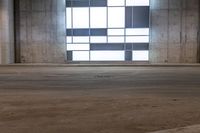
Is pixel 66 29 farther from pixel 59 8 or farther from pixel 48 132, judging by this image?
pixel 48 132

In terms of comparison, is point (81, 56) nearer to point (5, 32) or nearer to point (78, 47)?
point (78, 47)

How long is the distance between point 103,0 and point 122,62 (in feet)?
17.4

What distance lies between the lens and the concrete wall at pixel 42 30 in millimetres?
29469

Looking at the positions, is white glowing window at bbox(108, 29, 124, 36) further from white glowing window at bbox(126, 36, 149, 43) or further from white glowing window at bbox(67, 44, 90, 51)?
white glowing window at bbox(67, 44, 90, 51)

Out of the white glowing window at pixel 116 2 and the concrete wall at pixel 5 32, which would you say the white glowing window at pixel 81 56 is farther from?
the concrete wall at pixel 5 32

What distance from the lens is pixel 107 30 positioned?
2923 centimetres

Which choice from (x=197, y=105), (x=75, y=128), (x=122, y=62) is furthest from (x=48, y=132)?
(x=122, y=62)

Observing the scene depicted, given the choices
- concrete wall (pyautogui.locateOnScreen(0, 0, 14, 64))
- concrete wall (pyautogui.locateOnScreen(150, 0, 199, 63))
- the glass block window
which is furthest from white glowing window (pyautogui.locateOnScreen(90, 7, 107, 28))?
concrete wall (pyautogui.locateOnScreen(0, 0, 14, 64))

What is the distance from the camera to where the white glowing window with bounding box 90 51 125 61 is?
29156 millimetres

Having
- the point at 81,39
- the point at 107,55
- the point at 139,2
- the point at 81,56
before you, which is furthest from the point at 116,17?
the point at 81,56

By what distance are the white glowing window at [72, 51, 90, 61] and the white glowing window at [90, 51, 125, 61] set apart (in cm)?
34

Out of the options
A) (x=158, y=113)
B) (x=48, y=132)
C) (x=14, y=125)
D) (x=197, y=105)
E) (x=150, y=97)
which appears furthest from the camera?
(x=150, y=97)

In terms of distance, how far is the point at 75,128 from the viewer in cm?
653

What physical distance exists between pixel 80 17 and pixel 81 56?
3.22 metres
